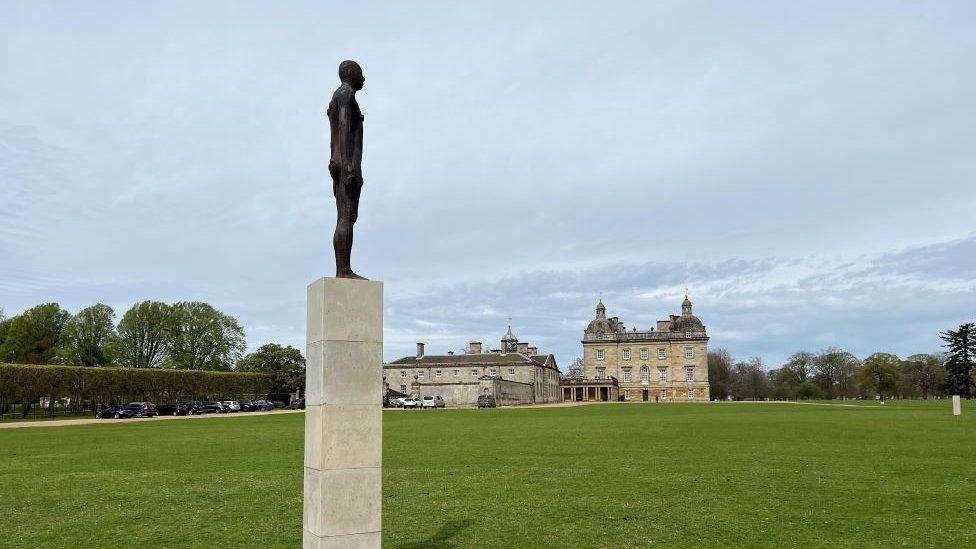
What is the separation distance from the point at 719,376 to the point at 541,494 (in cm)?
13217

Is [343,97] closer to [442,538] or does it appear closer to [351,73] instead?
[351,73]

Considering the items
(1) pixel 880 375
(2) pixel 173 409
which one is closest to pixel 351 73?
(2) pixel 173 409

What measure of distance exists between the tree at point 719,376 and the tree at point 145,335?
9430cm

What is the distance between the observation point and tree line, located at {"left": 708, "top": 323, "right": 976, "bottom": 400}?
317ft

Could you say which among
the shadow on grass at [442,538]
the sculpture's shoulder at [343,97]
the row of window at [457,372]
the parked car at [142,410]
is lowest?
the shadow on grass at [442,538]

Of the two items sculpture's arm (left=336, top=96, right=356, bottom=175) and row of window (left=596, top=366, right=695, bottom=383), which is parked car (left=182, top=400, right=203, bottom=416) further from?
row of window (left=596, top=366, right=695, bottom=383)

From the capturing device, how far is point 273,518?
1100 centimetres

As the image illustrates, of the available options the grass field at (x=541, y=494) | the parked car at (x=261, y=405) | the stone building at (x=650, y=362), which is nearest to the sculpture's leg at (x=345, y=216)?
the grass field at (x=541, y=494)

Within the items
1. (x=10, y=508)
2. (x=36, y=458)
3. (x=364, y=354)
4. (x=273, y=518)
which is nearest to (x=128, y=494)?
(x=10, y=508)

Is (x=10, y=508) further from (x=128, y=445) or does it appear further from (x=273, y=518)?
(x=128, y=445)

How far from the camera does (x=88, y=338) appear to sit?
75.4m

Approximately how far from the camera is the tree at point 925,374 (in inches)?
4525

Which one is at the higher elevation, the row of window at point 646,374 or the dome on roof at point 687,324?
the dome on roof at point 687,324

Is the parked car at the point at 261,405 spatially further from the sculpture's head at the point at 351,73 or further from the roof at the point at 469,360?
the sculpture's head at the point at 351,73
